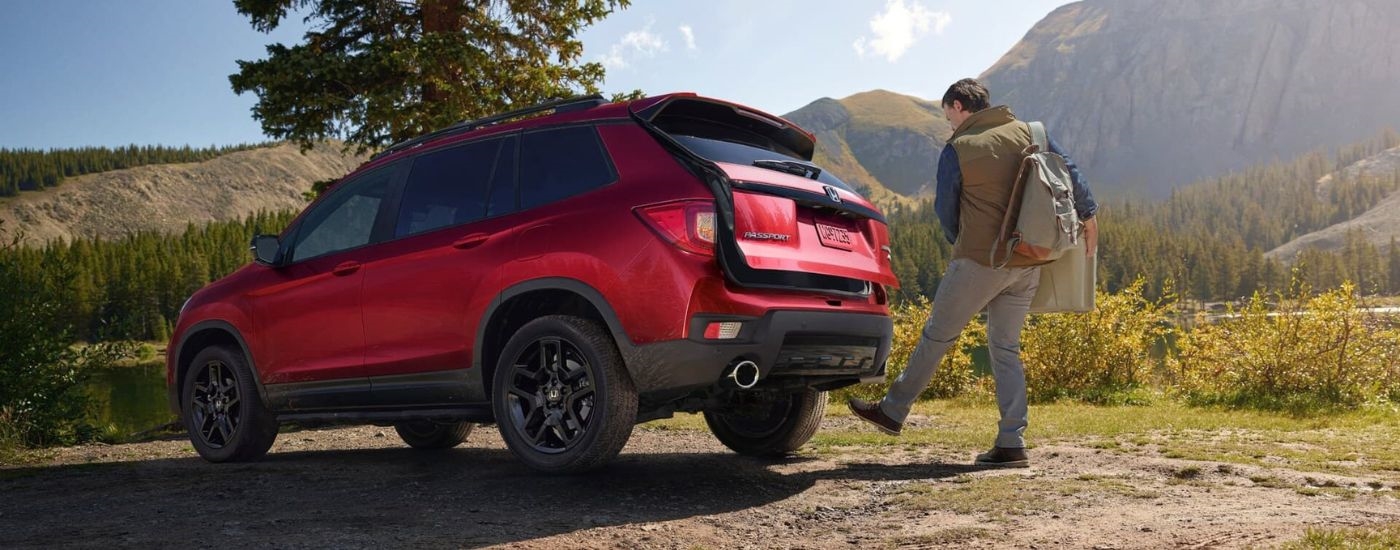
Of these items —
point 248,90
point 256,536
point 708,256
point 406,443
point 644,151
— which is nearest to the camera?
point 256,536

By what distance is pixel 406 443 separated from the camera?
832 centimetres

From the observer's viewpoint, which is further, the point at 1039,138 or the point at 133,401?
the point at 133,401

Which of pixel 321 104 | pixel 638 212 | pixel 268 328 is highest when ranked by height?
pixel 321 104

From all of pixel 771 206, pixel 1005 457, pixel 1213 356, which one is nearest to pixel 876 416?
pixel 1005 457

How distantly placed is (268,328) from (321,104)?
7.44 m

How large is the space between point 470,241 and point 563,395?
1.03 metres

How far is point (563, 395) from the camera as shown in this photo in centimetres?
502

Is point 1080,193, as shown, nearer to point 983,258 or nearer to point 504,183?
point 983,258

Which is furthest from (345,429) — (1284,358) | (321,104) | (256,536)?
(1284,358)

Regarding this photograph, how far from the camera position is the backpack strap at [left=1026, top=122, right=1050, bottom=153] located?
18.7 feet

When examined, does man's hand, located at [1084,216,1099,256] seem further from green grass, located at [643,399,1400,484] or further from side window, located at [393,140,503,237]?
side window, located at [393,140,503,237]

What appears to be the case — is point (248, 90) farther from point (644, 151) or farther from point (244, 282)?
point (644, 151)

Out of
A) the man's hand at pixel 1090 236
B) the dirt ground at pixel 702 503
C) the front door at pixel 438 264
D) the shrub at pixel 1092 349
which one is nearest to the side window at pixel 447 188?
the front door at pixel 438 264

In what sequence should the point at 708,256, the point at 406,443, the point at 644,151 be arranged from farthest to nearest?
the point at 406,443 → the point at 644,151 → the point at 708,256
